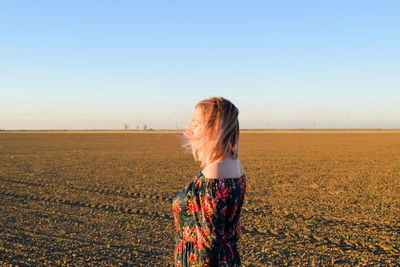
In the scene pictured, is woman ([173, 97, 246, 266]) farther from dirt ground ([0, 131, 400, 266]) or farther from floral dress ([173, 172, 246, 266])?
dirt ground ([0, 131, 400, 266])

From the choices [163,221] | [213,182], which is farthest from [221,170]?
[163,221]

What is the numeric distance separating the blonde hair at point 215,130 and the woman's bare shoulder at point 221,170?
4cm

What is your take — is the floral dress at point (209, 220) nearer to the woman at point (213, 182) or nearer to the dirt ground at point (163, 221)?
the woman at point (213, 182)

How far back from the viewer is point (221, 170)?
1.69 metres

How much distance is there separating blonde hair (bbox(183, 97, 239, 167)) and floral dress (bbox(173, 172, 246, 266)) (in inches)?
5.5

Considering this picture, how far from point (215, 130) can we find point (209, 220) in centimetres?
50

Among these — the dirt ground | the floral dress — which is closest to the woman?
the floral dress

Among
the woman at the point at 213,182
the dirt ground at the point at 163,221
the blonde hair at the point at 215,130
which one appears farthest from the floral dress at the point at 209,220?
the dirt ground at the point at 163,221

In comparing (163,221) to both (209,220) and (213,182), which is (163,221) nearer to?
(209,220)

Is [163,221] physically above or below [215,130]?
below

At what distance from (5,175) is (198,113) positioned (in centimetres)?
1447

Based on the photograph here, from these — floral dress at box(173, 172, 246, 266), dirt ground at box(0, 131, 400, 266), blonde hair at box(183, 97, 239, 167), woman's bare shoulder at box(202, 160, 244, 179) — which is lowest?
dirt ground at box(0, 131, 400, 266)

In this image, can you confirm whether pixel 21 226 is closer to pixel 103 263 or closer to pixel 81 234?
pixel 81 234

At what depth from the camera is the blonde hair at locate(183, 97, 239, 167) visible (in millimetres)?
1680
